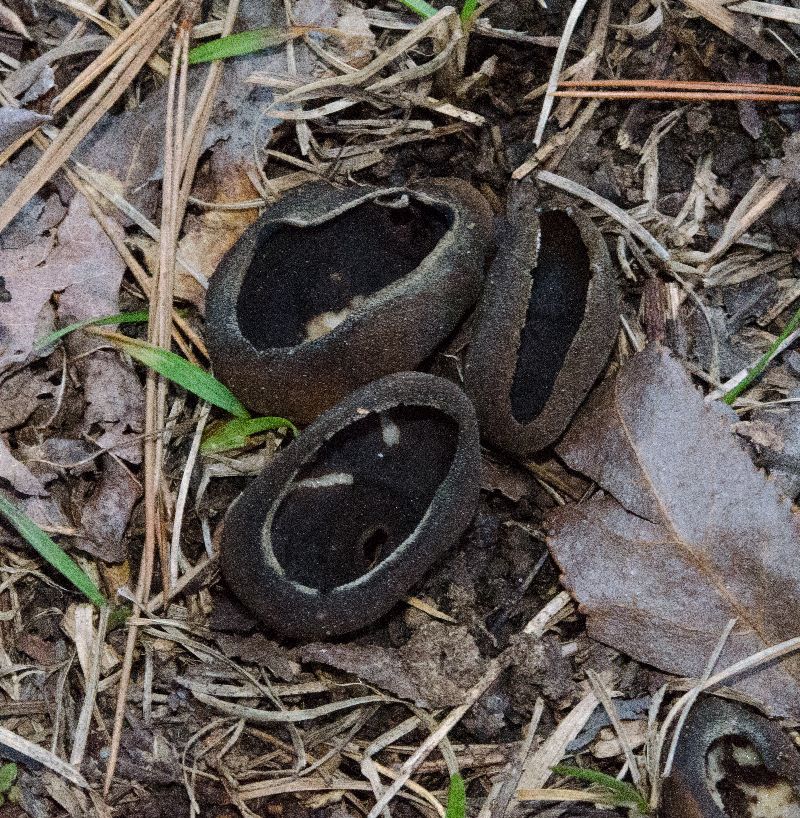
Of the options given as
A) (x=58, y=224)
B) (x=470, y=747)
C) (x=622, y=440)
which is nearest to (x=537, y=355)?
(x=622, y=440)

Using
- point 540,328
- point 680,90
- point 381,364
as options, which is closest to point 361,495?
point 381,364

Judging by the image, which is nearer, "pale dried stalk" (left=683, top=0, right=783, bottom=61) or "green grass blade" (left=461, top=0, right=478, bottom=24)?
"green grass blade" (left=461, top=0, right=478, bottom=24)

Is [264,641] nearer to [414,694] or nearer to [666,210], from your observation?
[414,694]

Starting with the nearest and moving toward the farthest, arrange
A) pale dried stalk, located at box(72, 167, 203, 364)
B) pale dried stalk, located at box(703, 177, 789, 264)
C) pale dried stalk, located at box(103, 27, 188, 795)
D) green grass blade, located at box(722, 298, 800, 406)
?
1. pale dried stalk, located at box(103, 27, 188, 795)
2. green grass blade, located at box(722, 298, 800, 406)
3. pale dried stalk, located at box(72, 167, 203, 364)
4. pale dried stalk, located at box(703, 177, 789, 264)

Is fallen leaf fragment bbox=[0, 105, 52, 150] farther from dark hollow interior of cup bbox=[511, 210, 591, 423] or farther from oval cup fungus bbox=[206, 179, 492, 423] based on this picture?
dark hollow interior of cup bbox=[511, 210, 591, 423]

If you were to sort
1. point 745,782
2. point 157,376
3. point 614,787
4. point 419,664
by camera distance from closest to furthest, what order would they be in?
1. point 614,787
2. point 745,782
3. point 419,664
4. point 157,376

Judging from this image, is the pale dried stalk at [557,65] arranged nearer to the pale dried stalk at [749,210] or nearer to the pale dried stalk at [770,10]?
the pale dried stalk at [770,10]

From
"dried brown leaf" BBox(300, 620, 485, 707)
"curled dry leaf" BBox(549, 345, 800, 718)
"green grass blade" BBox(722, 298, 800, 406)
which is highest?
"green grass blade" BBox(722, 298, 800, 406)

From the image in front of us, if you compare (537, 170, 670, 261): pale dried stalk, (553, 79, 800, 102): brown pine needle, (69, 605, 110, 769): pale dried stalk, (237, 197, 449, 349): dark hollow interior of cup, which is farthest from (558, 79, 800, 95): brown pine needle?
(69, 605, 110, 769): pale dried stalk

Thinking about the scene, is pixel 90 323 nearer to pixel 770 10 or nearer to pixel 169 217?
pixel 169 217
